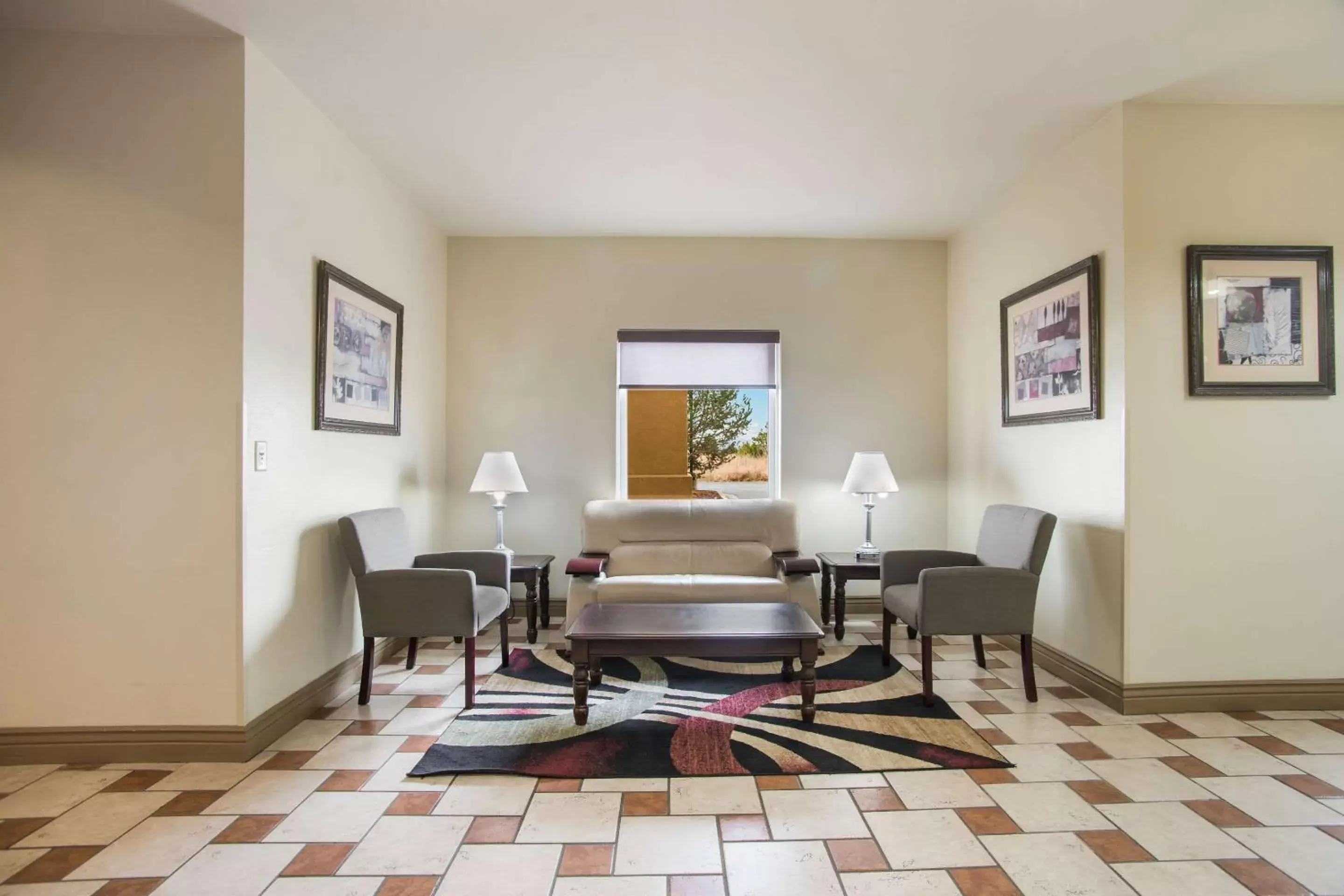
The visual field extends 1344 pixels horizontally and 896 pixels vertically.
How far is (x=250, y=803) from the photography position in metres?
2.25

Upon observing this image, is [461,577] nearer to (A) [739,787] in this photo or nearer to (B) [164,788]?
(B) [164,788]

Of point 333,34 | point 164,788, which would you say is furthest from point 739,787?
point 333,34

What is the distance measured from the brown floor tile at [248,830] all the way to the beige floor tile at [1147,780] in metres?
2.83

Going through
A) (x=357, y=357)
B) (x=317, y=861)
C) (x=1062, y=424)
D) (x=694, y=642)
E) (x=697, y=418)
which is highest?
(x=357, y=357)

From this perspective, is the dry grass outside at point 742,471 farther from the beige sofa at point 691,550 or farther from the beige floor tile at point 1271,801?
the beige floor tile at point 1271,801

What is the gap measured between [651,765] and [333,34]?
3.00 metres

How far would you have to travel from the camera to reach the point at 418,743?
8.91 ft

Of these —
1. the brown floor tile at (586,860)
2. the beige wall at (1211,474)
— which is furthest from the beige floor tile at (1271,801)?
the brown floor tile at (586,860)

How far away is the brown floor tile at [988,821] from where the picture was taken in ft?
6.77

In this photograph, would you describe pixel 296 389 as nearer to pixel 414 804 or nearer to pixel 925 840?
pixel 414 804

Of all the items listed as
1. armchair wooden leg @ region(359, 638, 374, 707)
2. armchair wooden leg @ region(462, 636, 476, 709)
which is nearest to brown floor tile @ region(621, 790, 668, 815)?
armchair wooden leg @ region(462, 636, 476, 709)

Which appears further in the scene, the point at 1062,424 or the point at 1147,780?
the point at 1062,424

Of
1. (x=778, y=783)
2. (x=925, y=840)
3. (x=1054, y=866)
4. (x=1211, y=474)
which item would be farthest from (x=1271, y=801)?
(x=778, y=783)

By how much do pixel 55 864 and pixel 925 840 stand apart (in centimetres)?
254
